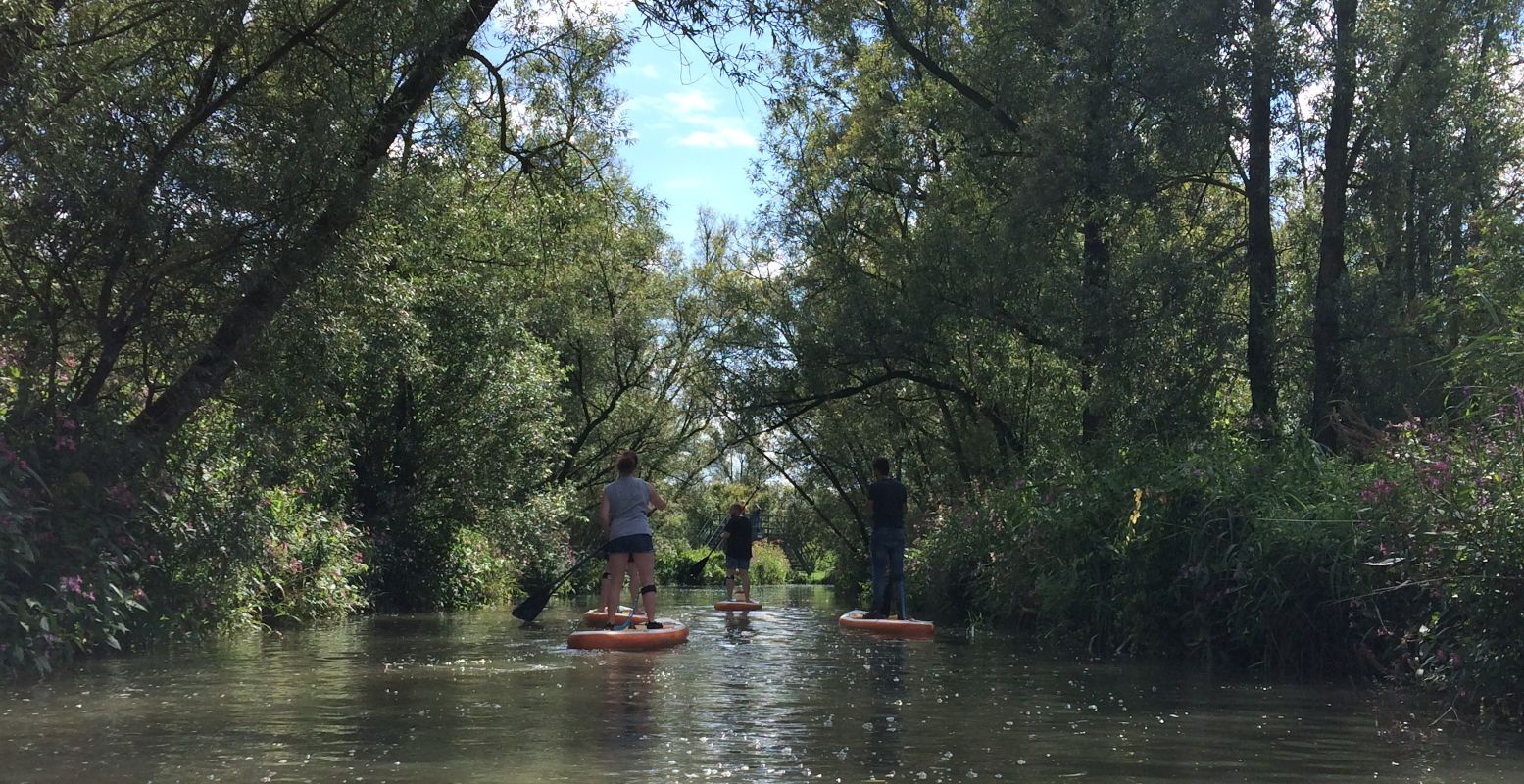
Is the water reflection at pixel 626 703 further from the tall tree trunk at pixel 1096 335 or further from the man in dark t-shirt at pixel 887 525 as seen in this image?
the tall tree trunk at pixel 1096 335

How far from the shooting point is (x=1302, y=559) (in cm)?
1094

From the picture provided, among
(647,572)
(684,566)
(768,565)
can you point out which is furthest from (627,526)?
(768,565)

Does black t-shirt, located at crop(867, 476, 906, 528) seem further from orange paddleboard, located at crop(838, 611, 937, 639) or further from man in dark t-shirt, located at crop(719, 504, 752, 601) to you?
man in dark t-shirt, located at crop(719, 504, 752, 601)

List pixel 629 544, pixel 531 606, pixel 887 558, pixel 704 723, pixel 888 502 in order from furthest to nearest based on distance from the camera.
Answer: pixel 531 606
pixel 887 558
pixel 888 502
pixel 629 544
pixel 704 723

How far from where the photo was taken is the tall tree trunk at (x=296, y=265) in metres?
12.6

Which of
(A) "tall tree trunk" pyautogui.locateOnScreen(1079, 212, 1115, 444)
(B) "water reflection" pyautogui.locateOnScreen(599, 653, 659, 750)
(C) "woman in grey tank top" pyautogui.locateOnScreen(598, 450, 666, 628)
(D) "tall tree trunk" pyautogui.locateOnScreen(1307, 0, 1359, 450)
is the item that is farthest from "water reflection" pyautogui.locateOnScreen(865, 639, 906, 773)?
(D) "tall tree trunk" pyautogui.locateOnScreen(1307, 0, 1359, 450)

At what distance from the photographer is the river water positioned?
609 centimetres

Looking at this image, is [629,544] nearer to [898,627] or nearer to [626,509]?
[626,509]

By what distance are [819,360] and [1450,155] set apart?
36.0 ft

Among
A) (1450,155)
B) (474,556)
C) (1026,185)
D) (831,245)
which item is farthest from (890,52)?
(474,556)

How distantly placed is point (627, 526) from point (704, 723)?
605 cm

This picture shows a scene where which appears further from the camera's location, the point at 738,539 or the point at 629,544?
the point at 738,539

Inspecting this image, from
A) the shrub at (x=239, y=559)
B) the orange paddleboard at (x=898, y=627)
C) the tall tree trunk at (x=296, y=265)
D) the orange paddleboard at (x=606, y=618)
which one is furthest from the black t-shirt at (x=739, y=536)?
the tall tree trunk at (x=296, y=265)

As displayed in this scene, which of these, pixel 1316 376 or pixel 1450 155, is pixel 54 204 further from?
pixel 1450 155
